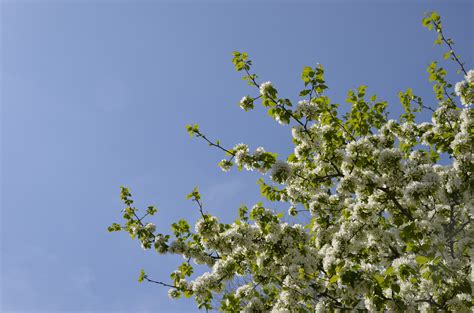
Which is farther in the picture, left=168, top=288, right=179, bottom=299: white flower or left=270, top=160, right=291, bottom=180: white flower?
left=168, top=288, right=179, bottom=299: white flower

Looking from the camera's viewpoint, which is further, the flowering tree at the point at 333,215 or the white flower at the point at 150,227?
the white flower at the point at 150,227

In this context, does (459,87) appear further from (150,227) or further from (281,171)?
(150,227)

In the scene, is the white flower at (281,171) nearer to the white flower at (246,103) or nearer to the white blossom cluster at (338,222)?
the white blossom cluster at (338,222)

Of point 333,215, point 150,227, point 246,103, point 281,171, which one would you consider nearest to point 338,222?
point 333,215

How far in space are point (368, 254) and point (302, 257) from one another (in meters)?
1.78

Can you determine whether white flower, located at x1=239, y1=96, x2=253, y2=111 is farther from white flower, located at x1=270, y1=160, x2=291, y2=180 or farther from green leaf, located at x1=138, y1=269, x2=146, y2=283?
green leaf, located at x1=138, y1=269, x2=146, y2=283

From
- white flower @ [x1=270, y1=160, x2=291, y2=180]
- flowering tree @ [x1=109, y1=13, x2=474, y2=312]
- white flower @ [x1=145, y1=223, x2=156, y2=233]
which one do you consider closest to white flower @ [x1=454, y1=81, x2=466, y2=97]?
flowering tree @ [x1=109, y1=13, x2=474, y2=312]

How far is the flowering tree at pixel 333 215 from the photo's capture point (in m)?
7.96

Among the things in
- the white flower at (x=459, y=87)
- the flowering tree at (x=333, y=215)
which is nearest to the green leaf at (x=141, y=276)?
the flowering tree at (x=333, y=215)

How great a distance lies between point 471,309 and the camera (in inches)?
271

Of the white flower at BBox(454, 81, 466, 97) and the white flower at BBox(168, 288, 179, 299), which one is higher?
the white flower at BBox(454, 81, 466, 97)

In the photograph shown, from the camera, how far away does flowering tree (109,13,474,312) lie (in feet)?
26.1

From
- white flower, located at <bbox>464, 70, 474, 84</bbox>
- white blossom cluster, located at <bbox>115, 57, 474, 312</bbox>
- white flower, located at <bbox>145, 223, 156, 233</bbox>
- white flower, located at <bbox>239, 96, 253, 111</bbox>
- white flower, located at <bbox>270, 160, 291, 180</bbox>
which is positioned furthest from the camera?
white flower, located at <bbox>145, 223, 156, 233</bbox>

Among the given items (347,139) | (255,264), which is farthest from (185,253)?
(347,139)
